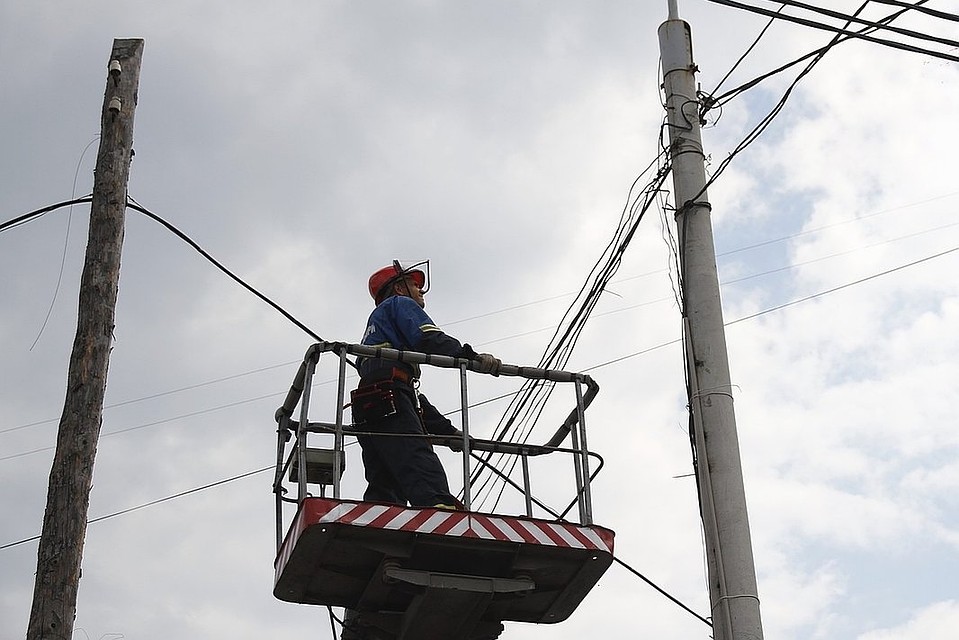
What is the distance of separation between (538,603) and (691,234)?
255 cm

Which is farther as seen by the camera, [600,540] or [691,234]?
[691,234]

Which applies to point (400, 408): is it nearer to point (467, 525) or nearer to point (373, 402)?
point (373, 402)

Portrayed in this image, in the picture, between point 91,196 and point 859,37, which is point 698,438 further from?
point 91,196

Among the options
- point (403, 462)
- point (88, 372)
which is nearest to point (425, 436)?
point (403, 462)

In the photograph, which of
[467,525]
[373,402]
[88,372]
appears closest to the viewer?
[467,525]

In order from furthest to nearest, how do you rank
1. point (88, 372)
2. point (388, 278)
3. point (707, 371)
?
point (388, 278), point (707, 371), point (88, 372)

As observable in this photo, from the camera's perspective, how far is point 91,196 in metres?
8.67

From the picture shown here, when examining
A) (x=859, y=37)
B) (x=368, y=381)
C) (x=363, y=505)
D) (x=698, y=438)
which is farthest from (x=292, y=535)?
(x=859, y=37)

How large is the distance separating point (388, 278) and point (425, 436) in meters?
1.60

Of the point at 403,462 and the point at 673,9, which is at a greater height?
the point at 673,9

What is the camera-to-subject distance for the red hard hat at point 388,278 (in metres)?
9.05

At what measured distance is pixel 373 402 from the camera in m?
8.29

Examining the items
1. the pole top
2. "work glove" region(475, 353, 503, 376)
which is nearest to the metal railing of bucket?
"work glove" region(475, 353, 503, 376)

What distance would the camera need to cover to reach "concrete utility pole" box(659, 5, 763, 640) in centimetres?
755
